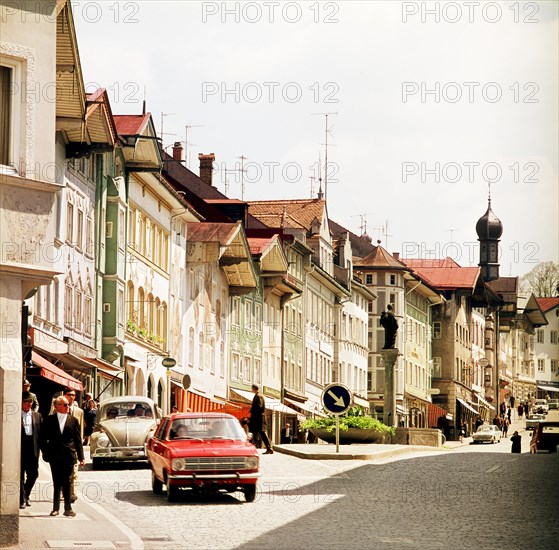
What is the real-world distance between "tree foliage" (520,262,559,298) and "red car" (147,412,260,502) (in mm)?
127566

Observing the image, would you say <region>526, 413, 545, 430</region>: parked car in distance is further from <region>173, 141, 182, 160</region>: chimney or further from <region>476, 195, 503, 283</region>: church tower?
<region>173, 141, 182, 160</region>: chimney

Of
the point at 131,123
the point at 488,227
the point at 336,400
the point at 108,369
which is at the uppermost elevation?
the point at 488,227

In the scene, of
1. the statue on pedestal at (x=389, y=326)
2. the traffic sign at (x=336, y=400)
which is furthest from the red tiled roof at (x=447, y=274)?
the traffic sign at (x=336, y=400)

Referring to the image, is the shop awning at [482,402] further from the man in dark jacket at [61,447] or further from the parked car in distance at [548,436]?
the man in dark jacket at [61,447]

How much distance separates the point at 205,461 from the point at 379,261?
91.7 meters

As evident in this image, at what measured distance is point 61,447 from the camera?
885 inches

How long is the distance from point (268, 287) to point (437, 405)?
2103 inches

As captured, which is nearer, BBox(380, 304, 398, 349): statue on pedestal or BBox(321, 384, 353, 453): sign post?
BBox(321, 384, 353, 453): sign post

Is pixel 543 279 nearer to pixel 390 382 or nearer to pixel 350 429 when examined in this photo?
pixel 390 382

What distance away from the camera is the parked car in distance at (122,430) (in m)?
33.3

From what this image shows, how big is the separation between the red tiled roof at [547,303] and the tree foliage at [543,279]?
2730cm

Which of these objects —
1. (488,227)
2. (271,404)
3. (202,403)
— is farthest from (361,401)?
(488,227)

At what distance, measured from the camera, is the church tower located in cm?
17450

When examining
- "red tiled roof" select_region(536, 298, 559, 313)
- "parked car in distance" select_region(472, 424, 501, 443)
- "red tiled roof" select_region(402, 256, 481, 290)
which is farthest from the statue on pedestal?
"red tiled roof" select_region(536, 298, 559, 313)
